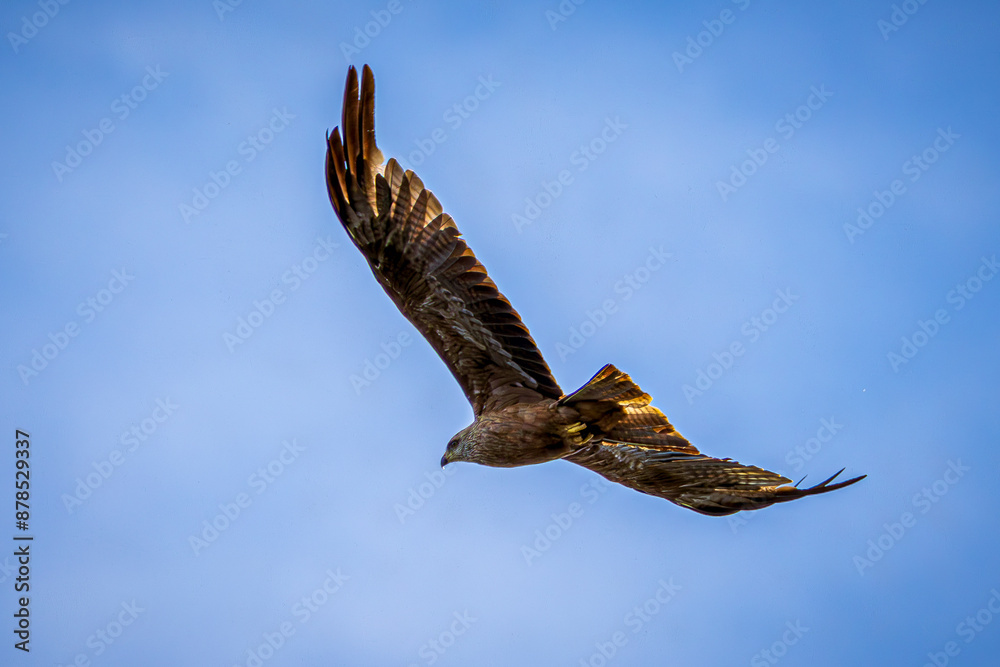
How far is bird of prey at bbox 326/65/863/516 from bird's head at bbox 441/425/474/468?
12 mm

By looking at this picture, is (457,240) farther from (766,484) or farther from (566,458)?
(766,484)

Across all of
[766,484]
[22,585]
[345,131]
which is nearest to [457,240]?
[345,131]

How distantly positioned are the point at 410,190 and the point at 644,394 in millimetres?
3069

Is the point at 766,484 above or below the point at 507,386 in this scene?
below

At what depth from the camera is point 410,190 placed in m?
8.77

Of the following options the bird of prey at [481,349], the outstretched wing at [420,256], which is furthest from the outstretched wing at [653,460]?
the outstretched wing at [420,256]

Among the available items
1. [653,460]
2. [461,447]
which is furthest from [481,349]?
[653,460]

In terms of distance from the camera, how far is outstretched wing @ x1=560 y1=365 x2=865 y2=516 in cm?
808

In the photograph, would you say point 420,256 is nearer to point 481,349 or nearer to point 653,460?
point 481,349

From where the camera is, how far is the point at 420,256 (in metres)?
8.83

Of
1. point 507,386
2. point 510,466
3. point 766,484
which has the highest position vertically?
point 507,386

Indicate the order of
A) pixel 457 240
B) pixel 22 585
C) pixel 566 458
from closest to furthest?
pixel 457 240 → pixel 566 458 → pixel 22 585

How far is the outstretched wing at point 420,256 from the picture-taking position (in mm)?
8711

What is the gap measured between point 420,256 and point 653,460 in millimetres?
3273
